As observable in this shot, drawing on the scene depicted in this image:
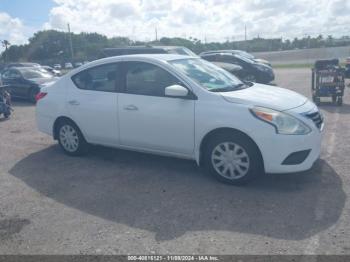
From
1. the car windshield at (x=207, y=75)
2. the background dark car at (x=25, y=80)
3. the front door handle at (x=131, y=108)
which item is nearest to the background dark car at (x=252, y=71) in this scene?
the background dark car at (x=25, y=80)

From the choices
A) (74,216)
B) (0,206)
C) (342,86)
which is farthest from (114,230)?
(342,86)

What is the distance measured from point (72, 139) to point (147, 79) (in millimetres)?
1909

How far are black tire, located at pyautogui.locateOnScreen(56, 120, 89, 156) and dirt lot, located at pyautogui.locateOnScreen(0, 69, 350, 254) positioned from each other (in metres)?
0.21

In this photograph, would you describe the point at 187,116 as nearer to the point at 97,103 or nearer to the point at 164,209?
the point at 164,209

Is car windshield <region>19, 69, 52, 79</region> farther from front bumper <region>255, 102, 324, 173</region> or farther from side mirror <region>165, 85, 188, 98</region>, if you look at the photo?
front bumper <region>255, 102, 324, 173</region>

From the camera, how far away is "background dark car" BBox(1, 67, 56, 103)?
45.6 feet

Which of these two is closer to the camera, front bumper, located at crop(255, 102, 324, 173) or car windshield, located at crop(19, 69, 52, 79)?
front bumper, located at crop(255, 102, 324, 173)

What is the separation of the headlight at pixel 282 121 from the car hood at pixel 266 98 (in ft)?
0.34

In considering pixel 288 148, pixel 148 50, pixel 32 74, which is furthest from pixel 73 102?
pixel 32 74

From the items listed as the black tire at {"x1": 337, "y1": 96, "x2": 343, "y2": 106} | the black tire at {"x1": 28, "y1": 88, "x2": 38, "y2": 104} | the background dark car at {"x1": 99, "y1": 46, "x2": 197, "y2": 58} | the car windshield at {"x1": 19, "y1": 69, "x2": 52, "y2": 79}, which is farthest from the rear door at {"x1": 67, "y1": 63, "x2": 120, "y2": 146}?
the car windshield at {"x1": 19, "y1": 69, "x2": 52, "y2": 79}

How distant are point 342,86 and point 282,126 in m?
6.91

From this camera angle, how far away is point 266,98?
4.71 meters

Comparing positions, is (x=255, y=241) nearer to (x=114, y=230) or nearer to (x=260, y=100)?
(x=114, y=230)

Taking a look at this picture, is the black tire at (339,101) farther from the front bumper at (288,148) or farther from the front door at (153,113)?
the front door at (153,113)
